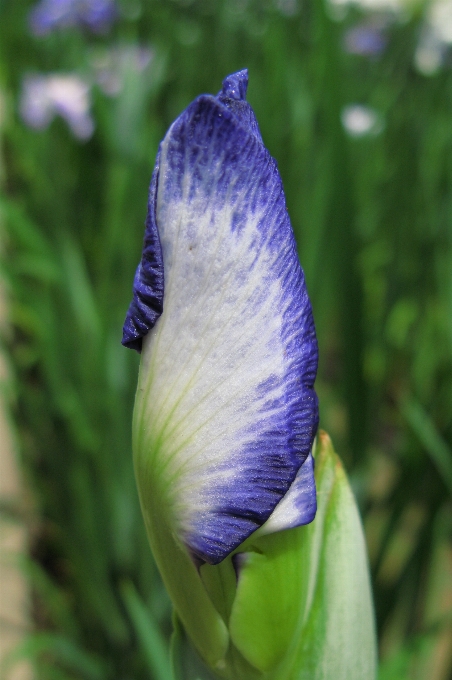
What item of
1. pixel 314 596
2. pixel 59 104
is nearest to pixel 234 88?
pixel 314 596

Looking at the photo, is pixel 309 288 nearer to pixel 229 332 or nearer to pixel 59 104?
pixel 229 332

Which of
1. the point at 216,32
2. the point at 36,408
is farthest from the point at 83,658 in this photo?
the point at 216,32

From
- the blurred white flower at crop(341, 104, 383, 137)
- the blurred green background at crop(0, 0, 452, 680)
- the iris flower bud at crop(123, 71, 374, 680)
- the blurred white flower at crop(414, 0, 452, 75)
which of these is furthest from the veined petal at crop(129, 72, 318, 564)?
the blurred white flower at crop(414, 0, 452, 75)

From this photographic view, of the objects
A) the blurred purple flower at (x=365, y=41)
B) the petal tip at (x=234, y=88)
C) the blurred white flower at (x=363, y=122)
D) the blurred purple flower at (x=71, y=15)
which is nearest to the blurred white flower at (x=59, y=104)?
the blurred purple flower at (x=71, y=15)

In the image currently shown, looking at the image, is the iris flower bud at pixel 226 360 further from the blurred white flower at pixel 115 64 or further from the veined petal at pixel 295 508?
the blurred white flower at pixel 115 64

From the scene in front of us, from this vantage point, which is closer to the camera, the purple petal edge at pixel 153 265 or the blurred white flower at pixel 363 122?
the purple petal edge at pixel 153 265

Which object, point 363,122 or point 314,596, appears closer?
point 314,596

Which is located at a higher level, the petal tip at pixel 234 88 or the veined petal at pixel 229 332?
the petal tip at pixel 234 88
